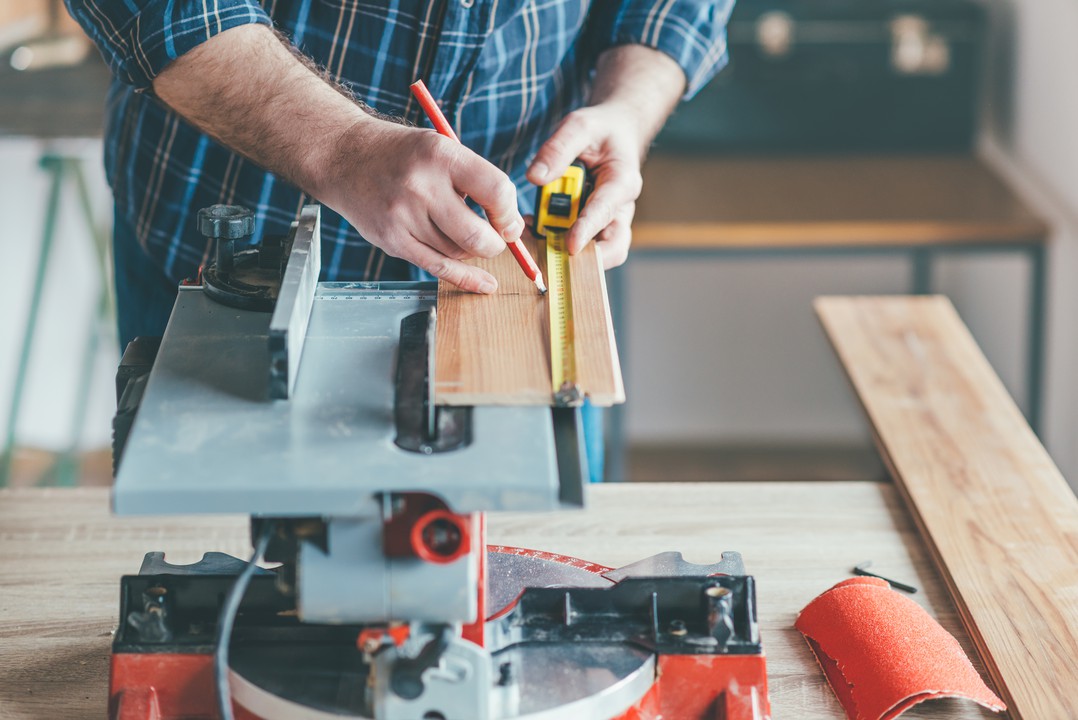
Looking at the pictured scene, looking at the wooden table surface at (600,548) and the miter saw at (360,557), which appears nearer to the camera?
the miter saw at (360,557)

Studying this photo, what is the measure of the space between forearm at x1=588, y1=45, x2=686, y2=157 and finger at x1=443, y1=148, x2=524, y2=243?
1.16ft

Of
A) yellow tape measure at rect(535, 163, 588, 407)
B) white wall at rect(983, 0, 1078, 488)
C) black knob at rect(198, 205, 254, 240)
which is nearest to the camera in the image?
yellow tape measure at rect(535, 163, 588, 407)

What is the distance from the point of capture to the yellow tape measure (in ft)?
2.81

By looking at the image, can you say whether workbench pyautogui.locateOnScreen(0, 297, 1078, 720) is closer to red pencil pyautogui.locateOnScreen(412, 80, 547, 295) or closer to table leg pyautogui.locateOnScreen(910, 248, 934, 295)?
red pencil pyautogui.locateOnScreen(412, 80, 547, 295)

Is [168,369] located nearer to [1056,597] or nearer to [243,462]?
[243,462]

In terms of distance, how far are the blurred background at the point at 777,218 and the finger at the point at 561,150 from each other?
1.48m

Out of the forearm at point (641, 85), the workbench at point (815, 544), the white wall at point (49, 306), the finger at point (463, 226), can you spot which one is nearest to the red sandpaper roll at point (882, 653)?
the workbench at point (815, 544)

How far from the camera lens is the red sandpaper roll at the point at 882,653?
3.02 ft

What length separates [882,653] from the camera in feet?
3.14

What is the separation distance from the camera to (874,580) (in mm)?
1062

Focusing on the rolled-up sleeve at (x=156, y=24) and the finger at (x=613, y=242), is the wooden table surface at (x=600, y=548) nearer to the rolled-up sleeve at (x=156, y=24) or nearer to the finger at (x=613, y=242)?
the finger at (x=613, y=242)

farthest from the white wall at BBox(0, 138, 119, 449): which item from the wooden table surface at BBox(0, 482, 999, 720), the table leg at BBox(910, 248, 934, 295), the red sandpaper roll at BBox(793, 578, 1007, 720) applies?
the red sandpaper roll at BBox(793, 578, 1007, 720)

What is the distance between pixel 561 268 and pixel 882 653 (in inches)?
16.0

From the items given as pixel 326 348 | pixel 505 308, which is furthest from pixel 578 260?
pixel 326 348
